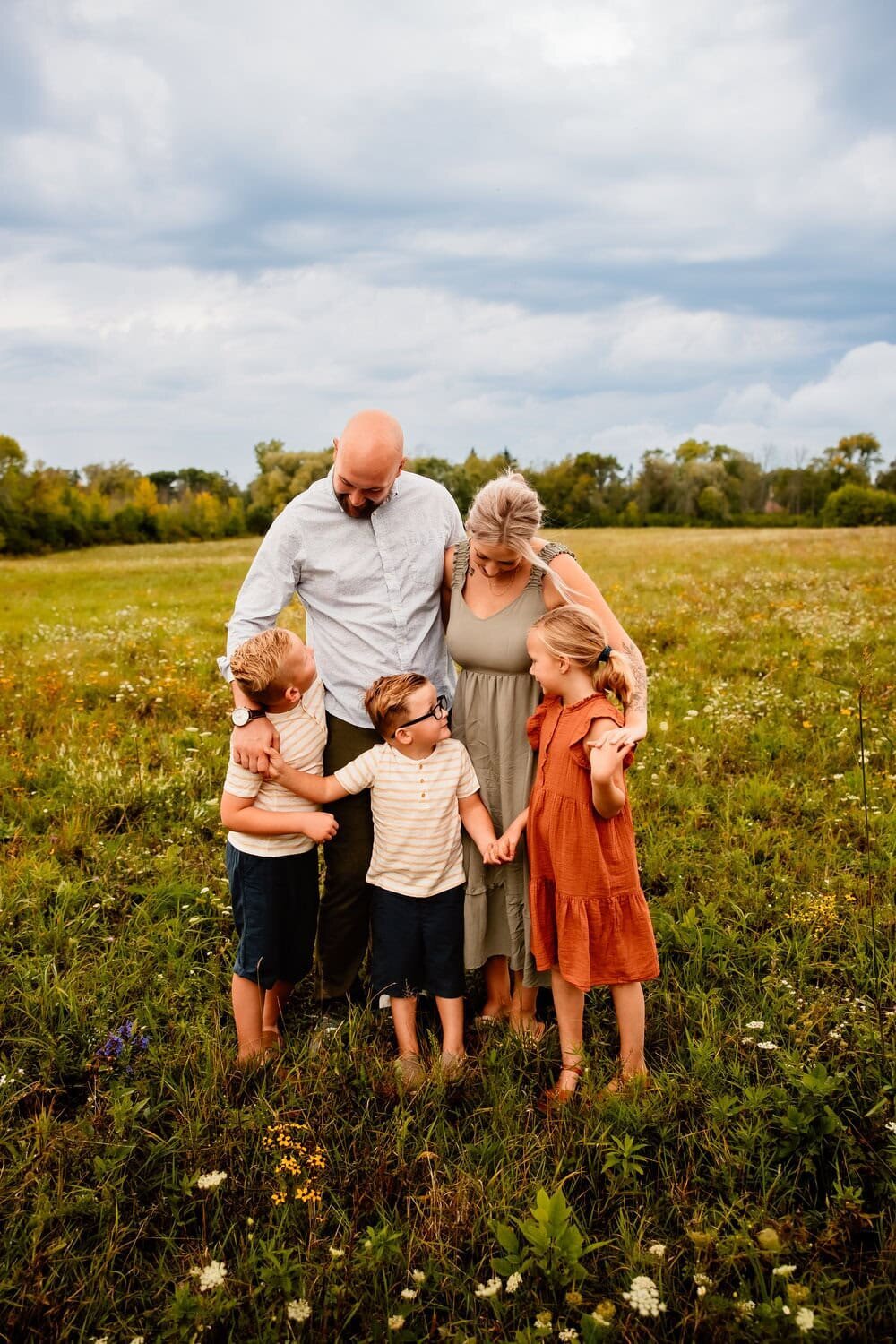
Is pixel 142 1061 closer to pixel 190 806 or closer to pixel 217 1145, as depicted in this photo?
pixel 217 1145

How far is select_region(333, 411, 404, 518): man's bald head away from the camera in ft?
11.3

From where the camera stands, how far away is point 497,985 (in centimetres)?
409

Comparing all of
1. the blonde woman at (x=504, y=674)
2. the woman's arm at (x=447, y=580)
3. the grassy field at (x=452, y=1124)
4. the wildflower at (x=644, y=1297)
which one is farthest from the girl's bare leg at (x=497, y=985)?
the wildflower at (x=644, y=1297)

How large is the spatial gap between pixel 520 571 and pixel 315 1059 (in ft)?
7.41

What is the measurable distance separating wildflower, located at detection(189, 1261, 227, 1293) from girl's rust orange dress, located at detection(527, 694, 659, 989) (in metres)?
1.58

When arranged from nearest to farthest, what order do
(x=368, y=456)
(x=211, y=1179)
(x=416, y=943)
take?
(x=211, y=1179)
(x=368, y=456)
(x=416, y=943)

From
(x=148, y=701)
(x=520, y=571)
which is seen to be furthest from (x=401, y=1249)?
(x=148, y=701)

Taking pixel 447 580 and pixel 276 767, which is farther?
pixel 447 580

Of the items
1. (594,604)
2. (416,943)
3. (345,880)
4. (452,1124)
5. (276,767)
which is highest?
(594,604)

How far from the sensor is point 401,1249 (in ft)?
8.59

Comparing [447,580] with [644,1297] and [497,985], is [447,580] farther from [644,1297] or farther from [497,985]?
[644,1297]

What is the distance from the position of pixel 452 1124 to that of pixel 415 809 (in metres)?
1.23

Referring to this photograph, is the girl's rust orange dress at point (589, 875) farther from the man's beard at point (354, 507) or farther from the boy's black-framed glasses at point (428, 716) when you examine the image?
the man's beard at point (354, 507)

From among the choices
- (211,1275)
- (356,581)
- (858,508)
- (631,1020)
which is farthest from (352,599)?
(858,508)
